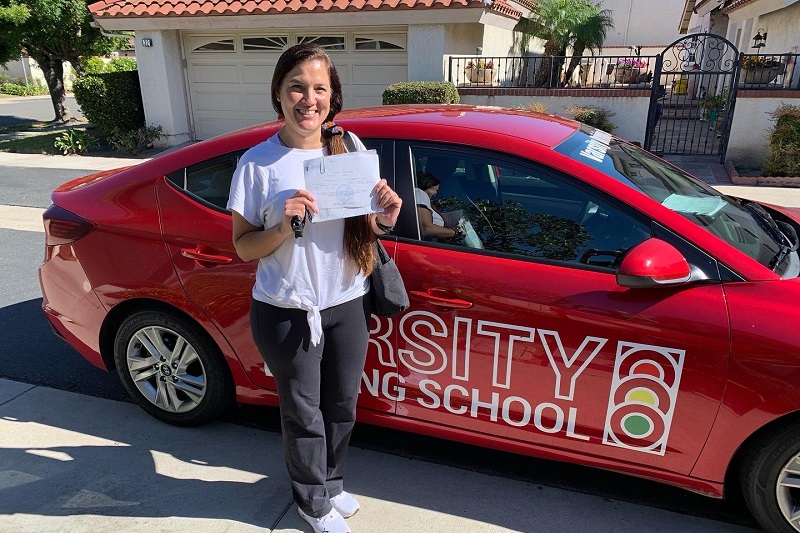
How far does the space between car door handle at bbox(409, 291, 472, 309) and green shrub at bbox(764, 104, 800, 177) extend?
26.8 ft

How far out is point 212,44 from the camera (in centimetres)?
1284

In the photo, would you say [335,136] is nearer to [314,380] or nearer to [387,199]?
[387,199]

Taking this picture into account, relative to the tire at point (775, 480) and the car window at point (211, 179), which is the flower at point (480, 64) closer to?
the car window at point (211, 179)

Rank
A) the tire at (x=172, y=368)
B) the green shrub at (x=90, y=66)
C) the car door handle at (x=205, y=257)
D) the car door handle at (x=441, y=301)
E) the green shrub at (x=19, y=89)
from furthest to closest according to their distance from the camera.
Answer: the green shrub at (x=19, y=89) → the green shrub at (x=90, y=66) → the tire at (x=172, y=368) → the car door handle at (x=205, y=257) → the car door handle at (x=441, y=301)

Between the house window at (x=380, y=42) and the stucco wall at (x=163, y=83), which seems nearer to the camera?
the house window at (x=380, y=42)

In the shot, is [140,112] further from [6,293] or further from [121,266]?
[121,266]

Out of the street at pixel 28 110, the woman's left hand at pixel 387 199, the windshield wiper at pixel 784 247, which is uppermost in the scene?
the woman's left hand at pixel 387 199

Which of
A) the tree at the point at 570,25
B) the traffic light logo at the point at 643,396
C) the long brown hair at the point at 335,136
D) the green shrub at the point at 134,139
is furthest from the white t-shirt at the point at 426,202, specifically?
the tree at the point at 570,25

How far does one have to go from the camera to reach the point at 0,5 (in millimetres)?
13164

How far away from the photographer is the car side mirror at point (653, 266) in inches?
84.0

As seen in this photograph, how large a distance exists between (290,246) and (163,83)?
12.2 meters

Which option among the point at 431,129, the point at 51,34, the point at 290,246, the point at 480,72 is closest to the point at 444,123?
the point at 431,129

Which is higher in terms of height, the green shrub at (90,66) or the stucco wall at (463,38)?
the stucco wall at (463,38)

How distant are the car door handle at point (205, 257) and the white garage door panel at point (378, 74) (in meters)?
9.70
